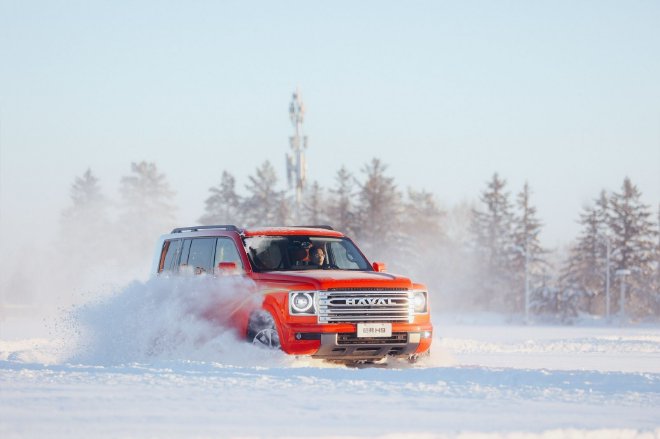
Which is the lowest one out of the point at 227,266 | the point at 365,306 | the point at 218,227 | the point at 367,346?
the point at 367,346

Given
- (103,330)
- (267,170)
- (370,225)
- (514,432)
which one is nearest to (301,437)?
(514,432)

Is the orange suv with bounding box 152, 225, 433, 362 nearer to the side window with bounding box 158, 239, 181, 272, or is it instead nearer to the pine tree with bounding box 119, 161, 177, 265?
the side window with bounding box 158, 239, 181, 272

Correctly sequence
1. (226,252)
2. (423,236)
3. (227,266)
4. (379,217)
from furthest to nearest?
(423,236) < (379,217) < (226,252) < (227,266)

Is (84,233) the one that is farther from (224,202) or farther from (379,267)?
(379,267)

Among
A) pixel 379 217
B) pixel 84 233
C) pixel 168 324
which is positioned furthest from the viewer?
pixel 84 233

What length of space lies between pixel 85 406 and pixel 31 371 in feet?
8.60

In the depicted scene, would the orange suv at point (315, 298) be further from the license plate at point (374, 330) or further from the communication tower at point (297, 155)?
the communication tower at point (297, 155)

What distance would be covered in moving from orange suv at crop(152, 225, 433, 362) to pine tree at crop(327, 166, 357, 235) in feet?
213

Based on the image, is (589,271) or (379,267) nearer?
(379,267)

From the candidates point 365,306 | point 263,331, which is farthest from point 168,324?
point 365,306

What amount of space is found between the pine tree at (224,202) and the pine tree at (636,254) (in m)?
33.8

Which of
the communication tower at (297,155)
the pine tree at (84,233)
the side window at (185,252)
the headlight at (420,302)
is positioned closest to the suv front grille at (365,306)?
the headlight at (420,302)

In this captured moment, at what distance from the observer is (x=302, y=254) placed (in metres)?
13.8

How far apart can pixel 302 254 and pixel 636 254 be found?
60727 mm
